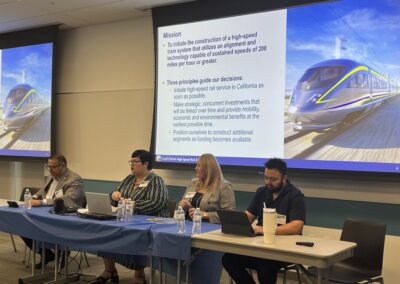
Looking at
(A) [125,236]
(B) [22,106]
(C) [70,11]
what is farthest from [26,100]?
(A) [125,236]

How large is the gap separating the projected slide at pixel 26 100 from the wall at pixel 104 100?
0.20 m

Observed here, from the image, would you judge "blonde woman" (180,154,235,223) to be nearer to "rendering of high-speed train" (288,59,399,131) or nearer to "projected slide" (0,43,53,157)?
"rendering of high-speed train" (288,59,399,131)

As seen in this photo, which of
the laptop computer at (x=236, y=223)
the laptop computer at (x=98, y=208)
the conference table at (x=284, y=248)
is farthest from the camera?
the laptop computer at (x=98, y=208)

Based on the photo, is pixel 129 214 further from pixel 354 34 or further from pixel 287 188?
pixel 354 34

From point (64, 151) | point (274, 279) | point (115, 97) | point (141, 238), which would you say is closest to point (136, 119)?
point (115, 97)

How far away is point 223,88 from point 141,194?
1498mm

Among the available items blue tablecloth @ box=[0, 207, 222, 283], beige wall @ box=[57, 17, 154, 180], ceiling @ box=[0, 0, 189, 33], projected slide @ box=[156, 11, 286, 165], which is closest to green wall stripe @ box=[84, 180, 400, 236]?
projected slide @ box=[156, 11, 286, 165]

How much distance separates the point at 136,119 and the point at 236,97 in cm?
160

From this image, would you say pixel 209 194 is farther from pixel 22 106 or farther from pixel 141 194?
pixel 22 106

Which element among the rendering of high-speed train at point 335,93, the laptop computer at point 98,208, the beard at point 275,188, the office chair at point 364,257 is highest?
the rendering of high-speed train at point 335,93

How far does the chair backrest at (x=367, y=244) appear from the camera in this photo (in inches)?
124

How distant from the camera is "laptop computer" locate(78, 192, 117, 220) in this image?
134 inches

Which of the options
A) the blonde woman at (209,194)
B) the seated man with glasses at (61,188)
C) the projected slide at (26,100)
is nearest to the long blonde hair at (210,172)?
the blonde woman at (209,194)

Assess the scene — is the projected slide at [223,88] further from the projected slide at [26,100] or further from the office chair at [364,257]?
the projected slide at [26,100]
